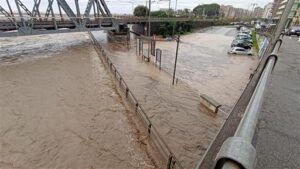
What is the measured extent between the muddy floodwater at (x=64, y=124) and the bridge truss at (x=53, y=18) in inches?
313

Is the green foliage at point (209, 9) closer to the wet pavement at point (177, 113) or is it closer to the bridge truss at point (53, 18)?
the bridge truss at point (53, 18)

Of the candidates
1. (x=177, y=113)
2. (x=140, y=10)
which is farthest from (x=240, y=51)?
(x=140, y=10)

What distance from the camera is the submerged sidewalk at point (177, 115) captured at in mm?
8086

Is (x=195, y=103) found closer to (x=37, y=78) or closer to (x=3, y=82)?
(x=37, y=78)

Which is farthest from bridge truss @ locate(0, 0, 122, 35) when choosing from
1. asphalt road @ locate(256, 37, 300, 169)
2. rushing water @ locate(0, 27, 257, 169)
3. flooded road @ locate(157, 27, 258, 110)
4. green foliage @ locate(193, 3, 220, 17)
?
green foliage @ locate(193, 3, 220, 17)

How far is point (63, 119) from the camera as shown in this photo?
31.3 ft

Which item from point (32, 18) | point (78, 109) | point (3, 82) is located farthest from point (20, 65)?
point (78, 109)

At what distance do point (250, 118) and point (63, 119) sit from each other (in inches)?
387

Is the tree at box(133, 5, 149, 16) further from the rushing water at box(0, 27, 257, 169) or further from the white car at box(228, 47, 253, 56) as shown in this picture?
the rushing water at box(0, 27, 257, 169)

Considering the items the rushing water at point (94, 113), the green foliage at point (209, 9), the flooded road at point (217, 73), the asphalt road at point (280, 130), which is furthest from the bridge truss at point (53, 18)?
the green foliage at point (209, 9)

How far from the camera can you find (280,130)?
4.05 meters

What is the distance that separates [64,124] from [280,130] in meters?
8.52

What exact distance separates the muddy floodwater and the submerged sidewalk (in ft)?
4.87

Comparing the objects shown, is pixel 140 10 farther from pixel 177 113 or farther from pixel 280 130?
pixel 280 130
